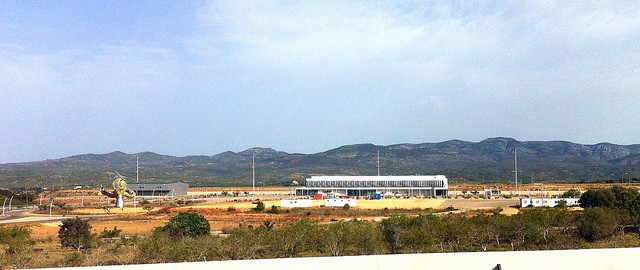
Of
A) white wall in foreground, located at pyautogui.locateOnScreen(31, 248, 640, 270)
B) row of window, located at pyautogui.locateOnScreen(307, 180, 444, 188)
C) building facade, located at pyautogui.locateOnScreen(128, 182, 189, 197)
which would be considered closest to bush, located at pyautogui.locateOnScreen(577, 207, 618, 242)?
white wall in foreground, located at pyautogui.locateOnScreen(31, 248, 640, 270)

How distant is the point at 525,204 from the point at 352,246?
47486mm

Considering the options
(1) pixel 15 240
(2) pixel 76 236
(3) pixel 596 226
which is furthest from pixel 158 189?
(3) pixel 596 226

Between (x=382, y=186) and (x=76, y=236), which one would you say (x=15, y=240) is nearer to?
(x=76, y=236)

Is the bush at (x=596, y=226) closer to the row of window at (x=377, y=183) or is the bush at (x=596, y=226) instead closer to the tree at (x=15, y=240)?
the tree at (x=15, y=240)

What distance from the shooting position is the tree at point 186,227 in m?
35.1

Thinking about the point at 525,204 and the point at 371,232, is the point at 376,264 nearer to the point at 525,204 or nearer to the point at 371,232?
the point at 371,232

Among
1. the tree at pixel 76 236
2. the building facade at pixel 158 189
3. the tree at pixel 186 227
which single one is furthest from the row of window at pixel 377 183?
the tree at pixel 76 236

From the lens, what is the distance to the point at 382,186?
367ft

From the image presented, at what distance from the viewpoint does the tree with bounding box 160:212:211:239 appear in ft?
115

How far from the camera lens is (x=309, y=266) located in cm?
1596

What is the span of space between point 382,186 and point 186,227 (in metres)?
77.8

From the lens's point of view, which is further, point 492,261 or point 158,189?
point 158,189

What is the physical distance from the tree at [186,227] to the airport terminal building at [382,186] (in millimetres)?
70557

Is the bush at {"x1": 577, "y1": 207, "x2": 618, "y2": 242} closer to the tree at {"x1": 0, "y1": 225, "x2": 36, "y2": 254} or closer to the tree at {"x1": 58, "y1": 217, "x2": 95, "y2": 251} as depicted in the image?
the tree at {"x1": 58, "y1": 217, "x2": 95, "y2": 251}
